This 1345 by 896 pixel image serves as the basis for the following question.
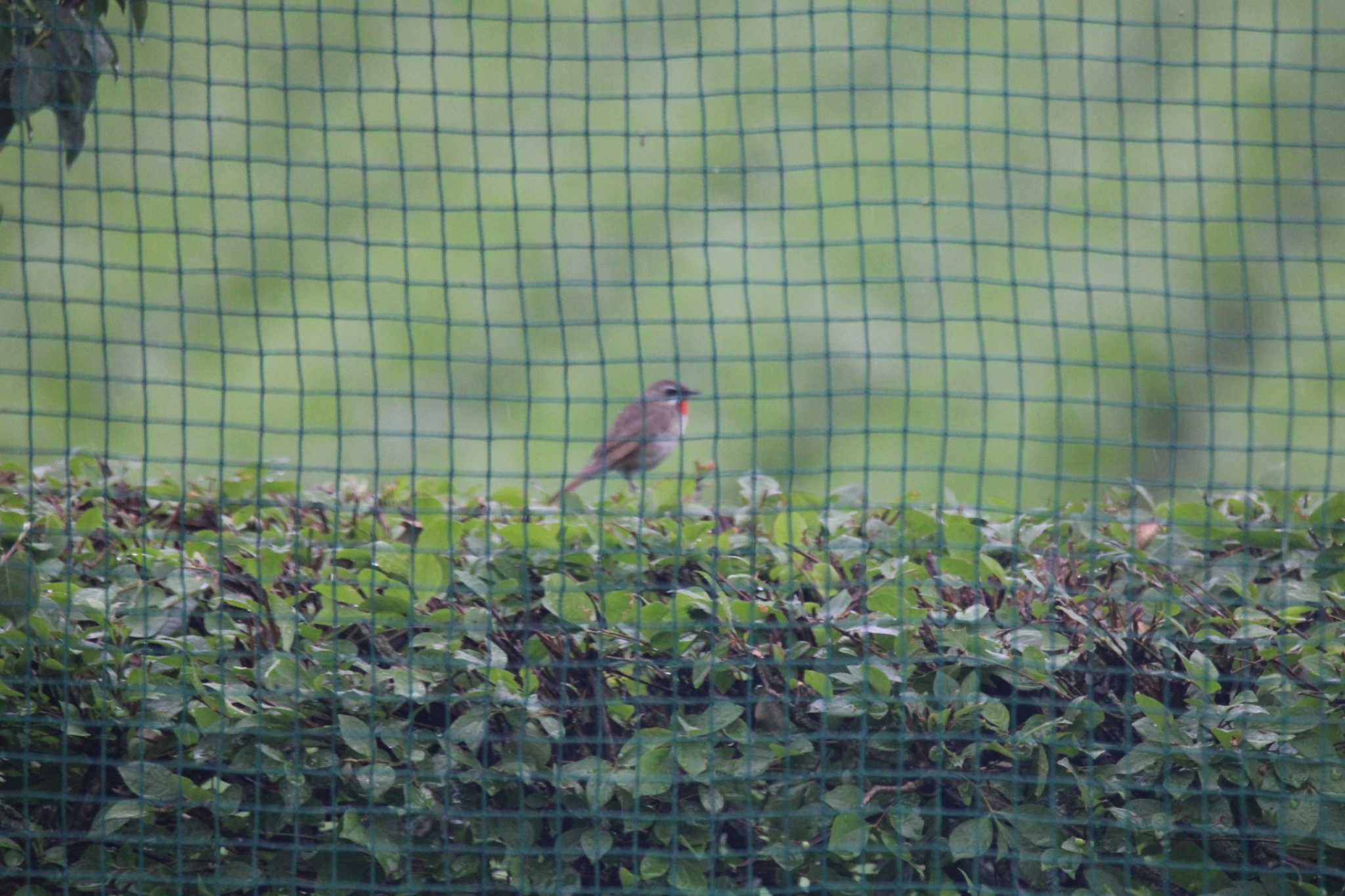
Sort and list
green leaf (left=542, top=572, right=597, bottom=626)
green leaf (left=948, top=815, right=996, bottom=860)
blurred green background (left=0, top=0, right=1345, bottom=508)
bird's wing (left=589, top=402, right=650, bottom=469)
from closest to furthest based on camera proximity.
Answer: green leaf (left=948, top=815, right=996, bottom=860) < green leaf (left=542, top=572, right=597, bottom=626) < bird's wing (left=589, top=402, right=650, bottom=469) < blurred green background (left=0, top=0, right=1345, bottom=508)

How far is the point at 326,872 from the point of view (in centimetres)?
292

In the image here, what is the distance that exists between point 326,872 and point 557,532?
2.71ft

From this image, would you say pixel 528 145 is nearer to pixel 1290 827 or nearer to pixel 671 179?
pixel 671 179

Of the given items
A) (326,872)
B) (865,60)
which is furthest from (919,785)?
(865,60)

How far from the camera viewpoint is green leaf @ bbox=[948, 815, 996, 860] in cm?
278

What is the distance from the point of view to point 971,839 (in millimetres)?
2785

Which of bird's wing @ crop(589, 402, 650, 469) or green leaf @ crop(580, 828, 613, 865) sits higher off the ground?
bird's wing @ crop(589, 402, 650, 469)

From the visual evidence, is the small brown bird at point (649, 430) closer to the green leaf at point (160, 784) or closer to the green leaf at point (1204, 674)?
the green leaf at point (160, 784)

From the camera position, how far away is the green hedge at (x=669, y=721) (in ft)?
9.31

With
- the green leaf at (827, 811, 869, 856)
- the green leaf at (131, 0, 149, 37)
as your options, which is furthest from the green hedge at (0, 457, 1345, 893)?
the green leaf at (131, 0, 149, 37)

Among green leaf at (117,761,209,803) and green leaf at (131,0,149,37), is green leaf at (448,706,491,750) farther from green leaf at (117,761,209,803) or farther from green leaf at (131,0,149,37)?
green leaf at (131,0,149,37)

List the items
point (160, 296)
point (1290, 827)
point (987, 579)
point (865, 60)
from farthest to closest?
1. point (160, 296)
2. point (865, 60)
3. point (987, 579)
4. point (1290, 827)

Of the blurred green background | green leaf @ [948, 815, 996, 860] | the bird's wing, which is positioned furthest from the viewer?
the blurred green background

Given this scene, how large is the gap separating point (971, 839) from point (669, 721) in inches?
24.5
